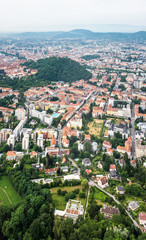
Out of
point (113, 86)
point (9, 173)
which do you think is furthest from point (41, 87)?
point (9, 173)

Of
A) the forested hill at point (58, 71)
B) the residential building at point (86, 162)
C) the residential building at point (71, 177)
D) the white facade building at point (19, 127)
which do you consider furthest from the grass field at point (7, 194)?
the forested hill at point (58, 71)

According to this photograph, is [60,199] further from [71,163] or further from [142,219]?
[142,219]

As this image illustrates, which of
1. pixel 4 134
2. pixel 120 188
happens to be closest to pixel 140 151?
pixel 120 188

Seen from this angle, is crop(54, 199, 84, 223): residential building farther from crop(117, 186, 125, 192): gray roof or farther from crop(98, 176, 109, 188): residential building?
crop(117, 186, 125, 192): gray roof

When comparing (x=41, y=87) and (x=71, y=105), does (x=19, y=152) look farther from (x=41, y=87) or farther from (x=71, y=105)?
(x=41, y=87)

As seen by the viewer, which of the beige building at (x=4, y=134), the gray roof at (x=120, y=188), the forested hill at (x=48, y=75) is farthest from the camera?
the forested hill at (x=48, y=75)

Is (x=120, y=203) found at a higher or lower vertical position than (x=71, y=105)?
lower

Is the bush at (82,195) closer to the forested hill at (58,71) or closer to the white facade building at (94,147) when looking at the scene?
the white facade building at (94,147)

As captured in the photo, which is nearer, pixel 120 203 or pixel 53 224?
pixel 53 224
